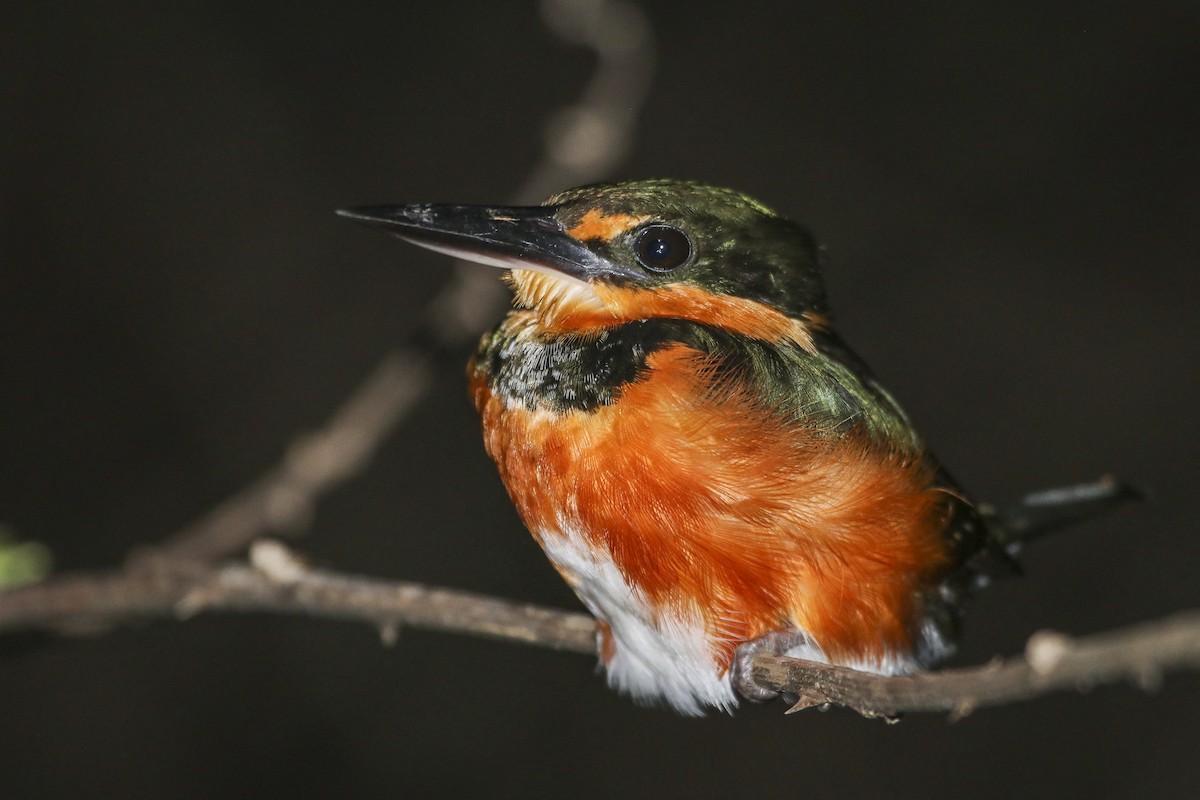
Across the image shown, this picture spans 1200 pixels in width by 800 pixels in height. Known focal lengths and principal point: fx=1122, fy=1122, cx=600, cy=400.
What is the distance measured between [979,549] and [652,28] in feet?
13.6

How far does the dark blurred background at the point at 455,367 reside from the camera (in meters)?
5.42

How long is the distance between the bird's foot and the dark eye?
80cm

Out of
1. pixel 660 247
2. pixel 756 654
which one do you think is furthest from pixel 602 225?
pixel 756 654

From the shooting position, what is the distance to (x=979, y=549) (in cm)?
275

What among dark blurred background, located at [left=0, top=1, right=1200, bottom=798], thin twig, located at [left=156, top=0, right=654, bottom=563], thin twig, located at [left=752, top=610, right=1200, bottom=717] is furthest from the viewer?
dark blurred background, located at [left=0, top=1, right=1200, bottom=798]

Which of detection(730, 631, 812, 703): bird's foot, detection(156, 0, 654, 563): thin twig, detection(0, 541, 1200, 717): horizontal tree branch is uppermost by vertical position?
detection(156, 0, 654, 563): thin twig

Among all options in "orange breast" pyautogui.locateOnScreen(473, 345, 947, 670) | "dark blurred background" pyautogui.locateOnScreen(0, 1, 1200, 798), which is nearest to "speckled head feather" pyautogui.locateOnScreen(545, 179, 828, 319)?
"orange breast" pyautogui.locateOnScreen(473, 345, 947, 670)

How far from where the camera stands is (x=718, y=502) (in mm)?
2230

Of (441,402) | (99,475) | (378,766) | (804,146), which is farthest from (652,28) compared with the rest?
(378,766)

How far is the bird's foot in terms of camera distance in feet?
7.47

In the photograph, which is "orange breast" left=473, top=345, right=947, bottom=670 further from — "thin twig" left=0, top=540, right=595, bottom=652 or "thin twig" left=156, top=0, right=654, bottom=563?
"thin twig" left=156, top=0, right=654, bottom=563

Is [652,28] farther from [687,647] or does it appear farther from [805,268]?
[687,647]

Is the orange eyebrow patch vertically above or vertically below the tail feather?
above

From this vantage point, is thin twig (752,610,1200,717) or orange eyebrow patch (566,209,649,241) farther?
orange eyebrow patch (566,209,649,241)
